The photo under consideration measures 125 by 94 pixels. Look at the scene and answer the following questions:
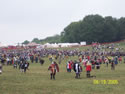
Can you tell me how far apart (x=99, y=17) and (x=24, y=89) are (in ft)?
318

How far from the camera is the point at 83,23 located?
114500 mm

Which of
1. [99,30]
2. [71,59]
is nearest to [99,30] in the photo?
[99,30]

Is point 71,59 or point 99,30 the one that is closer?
point 71,59

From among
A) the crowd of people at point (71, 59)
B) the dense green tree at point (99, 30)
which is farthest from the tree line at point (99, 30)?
the crowd of people at point (71, 59)

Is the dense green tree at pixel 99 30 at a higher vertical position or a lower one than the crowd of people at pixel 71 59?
higher

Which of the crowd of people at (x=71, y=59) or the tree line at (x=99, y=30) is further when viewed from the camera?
the tree line at (x=99, y=30)

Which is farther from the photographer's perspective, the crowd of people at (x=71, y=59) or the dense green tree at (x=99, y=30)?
the dense green tree at (x=99, y=30)

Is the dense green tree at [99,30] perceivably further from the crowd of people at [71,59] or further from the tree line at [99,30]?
the crowd of people at [71,59]

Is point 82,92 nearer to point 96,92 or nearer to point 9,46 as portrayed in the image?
point 96,92

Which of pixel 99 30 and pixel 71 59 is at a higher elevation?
pixel 99 30

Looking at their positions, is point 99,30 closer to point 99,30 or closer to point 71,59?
point 99,30

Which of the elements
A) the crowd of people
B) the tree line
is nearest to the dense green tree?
the tree line

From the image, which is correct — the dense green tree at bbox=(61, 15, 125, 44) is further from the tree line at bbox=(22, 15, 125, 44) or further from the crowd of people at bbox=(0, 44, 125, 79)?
the crowd of people at bbox=(0, 44, 125, 79)

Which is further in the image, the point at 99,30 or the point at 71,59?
the point at 99,30
